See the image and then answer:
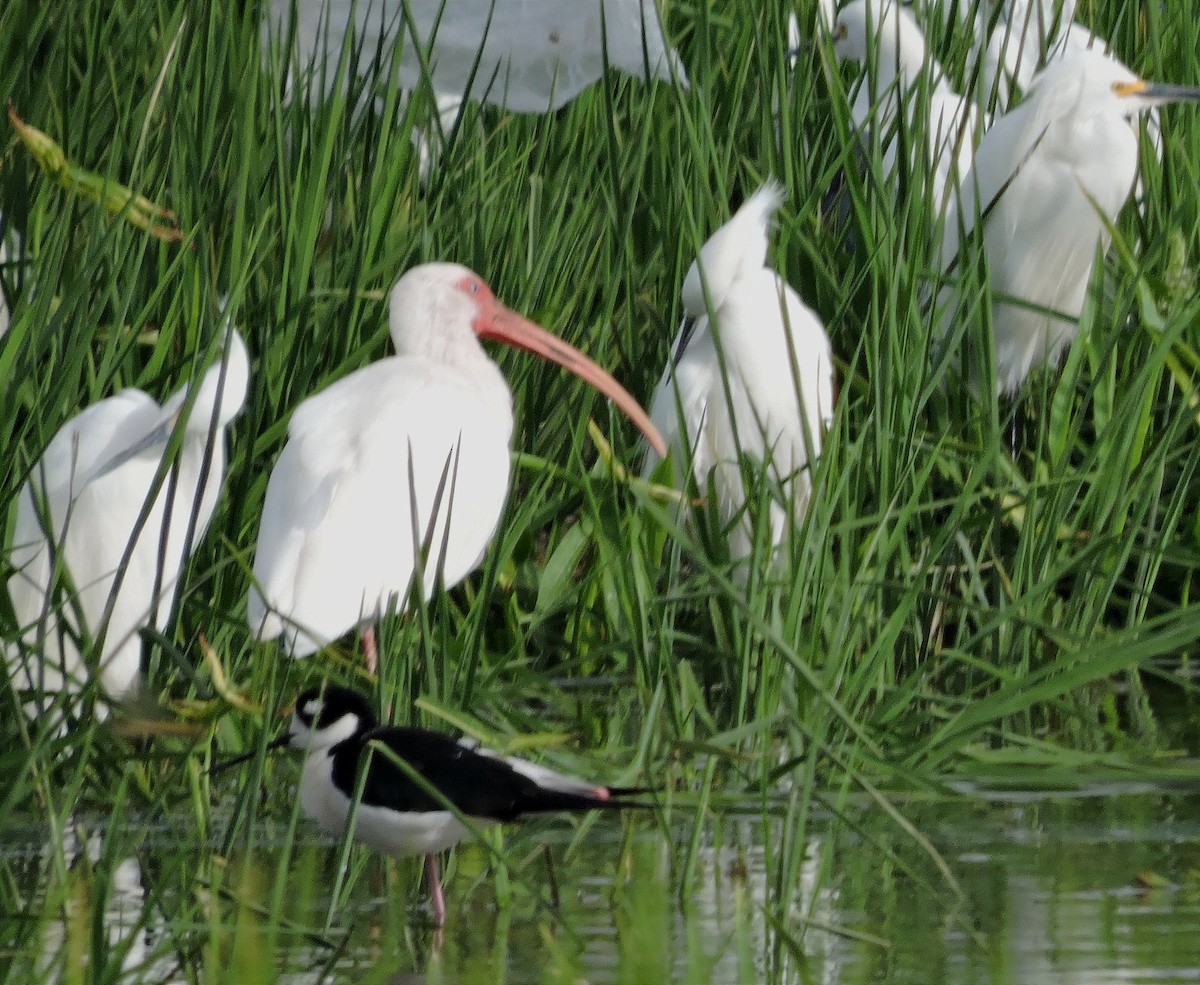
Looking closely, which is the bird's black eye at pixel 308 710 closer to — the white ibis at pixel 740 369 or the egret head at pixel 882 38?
the white ibis at pixel 740 369

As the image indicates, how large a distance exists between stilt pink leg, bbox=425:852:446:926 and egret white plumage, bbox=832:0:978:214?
171cm

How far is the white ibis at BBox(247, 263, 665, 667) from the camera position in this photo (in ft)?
11.3

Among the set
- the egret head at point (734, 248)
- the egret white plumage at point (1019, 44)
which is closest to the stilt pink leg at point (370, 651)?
the egret head at point (734, 248)

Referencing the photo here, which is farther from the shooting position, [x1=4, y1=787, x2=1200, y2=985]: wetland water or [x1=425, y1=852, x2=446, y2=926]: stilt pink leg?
[x1=425, y1=852, x2=446, y2=926]: stilt pink leg

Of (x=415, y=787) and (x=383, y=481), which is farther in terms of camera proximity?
(x=383, y=481)

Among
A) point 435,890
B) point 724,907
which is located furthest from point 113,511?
point 724,907

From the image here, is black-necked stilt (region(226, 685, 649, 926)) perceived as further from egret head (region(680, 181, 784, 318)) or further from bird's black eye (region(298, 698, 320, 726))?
egret head (region(680, 181, 784, 318))

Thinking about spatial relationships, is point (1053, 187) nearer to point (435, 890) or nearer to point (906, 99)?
point (906, 99)

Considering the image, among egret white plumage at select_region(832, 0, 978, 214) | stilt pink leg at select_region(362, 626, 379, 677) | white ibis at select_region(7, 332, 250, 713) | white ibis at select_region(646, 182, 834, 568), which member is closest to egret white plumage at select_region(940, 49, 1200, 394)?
egret white plumage at select_region(832, 0, 978, 214)

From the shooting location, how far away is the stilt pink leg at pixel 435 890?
266 centimetres

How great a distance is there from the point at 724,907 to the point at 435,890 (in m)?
0.35

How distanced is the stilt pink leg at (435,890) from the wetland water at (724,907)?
3 centimetres

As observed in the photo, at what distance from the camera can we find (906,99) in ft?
13.8

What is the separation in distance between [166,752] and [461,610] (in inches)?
60.5
